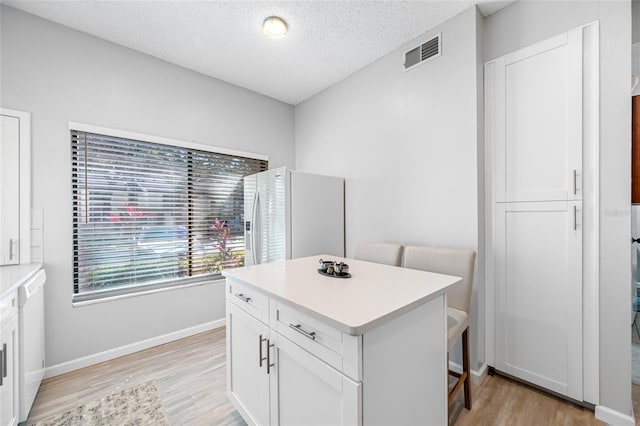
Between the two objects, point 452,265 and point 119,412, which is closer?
point 119,412

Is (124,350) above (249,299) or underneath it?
underneath

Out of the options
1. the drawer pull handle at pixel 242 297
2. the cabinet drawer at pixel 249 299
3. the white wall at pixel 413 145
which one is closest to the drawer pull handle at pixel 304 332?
the cabinet drawer at pixel 249 299

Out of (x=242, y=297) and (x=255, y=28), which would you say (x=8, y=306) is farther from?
(x=255, y=28)

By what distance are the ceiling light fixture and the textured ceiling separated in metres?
0.04

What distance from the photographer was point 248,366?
151 centimetres

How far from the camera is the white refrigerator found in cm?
279

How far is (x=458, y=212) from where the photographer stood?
2.16 meters

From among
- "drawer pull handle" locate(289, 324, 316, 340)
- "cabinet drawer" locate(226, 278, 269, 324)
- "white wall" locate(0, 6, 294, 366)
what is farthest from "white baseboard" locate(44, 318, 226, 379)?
"drawer pull handle" locate(289, 324, 316, 340)

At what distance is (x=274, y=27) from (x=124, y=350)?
10.3ft

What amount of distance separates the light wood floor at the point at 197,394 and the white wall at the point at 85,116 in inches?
11.5

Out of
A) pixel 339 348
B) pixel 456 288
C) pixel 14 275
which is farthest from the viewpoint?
pixel 456 288

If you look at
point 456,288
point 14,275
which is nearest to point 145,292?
point 14,275

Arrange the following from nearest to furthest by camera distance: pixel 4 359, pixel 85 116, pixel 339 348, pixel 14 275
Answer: pixel 339 348
pixel 4 359
pixel 14 275
pixel 85 116

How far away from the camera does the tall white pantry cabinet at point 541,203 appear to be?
5.75 feet
